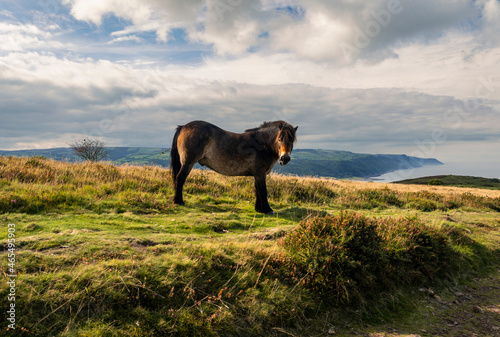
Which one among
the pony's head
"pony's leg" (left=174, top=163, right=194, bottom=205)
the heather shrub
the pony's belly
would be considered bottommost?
the heather shrub

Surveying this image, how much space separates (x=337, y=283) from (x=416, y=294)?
7.96 ft

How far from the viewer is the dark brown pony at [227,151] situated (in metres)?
10.5

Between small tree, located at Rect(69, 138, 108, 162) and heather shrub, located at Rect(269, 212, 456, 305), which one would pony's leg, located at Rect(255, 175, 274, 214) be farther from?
small tree, located at Rect(69, 138, 108, 162)

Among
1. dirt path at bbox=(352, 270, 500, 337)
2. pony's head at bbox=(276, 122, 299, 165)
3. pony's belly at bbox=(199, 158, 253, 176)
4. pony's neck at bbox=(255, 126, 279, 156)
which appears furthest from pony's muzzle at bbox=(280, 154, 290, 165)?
dirt path at bbox=(352, 270, 500, 337)

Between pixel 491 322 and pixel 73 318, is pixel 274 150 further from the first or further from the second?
pixel 73 318

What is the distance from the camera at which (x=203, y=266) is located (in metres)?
5.10

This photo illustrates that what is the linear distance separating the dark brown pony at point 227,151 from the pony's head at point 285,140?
54 millimetres

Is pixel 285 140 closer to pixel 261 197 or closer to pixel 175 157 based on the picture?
pixel 261 197

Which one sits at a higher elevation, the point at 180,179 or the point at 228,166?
the point at 228,166

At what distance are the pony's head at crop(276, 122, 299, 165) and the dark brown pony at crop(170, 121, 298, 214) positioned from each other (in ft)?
0.18

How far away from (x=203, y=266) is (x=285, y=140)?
596cm

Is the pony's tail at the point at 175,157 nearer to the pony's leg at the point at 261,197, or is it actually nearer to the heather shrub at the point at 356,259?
the pony's leg at the point at 261,197

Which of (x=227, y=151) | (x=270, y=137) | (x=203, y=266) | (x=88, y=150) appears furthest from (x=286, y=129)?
(x=88, y=150)

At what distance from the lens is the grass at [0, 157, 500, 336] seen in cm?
Answer: 398
